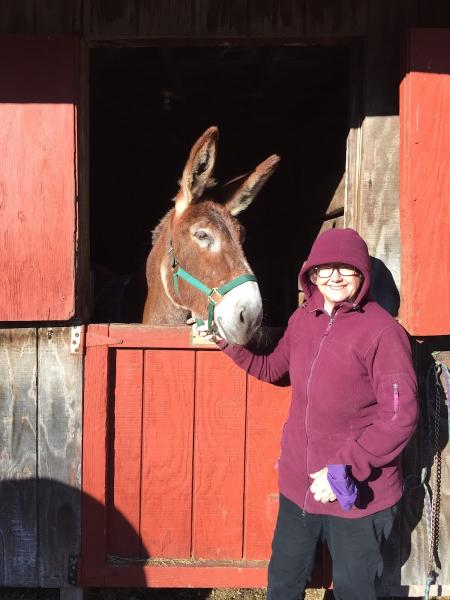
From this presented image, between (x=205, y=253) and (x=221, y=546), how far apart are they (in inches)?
59.4

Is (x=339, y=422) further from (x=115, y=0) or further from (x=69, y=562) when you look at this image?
(x=115, y=0)

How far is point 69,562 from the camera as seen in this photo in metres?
2.86

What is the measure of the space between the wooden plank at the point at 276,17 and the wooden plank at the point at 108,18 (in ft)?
1.90

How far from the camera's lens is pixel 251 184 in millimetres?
2975

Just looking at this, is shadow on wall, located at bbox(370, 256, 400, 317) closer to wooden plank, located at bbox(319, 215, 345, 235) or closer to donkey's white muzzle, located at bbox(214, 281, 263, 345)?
donkey's white muzzle, located at bbox(214, 281, 263, 345)

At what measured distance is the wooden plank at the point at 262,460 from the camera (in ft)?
9.31

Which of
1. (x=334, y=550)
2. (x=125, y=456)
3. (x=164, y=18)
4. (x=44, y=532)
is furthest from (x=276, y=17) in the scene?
(x=44, y=532)

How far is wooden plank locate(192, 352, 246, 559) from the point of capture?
9.23ft

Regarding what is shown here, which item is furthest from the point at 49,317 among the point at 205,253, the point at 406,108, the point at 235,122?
the point at 235,122

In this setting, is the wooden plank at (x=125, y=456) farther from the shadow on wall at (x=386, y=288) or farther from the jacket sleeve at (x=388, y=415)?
the shadow on wall at (x=386, y=288)

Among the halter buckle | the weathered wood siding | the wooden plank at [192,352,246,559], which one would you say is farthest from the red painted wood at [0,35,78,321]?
the wooden plank at [192,352,246,559]

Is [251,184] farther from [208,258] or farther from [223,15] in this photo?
[223,15]

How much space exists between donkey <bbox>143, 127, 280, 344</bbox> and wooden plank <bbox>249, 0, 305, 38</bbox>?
60 centimetres

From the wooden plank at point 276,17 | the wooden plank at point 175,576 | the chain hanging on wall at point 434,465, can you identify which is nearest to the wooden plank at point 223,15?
the wooden plank at point 276,17
